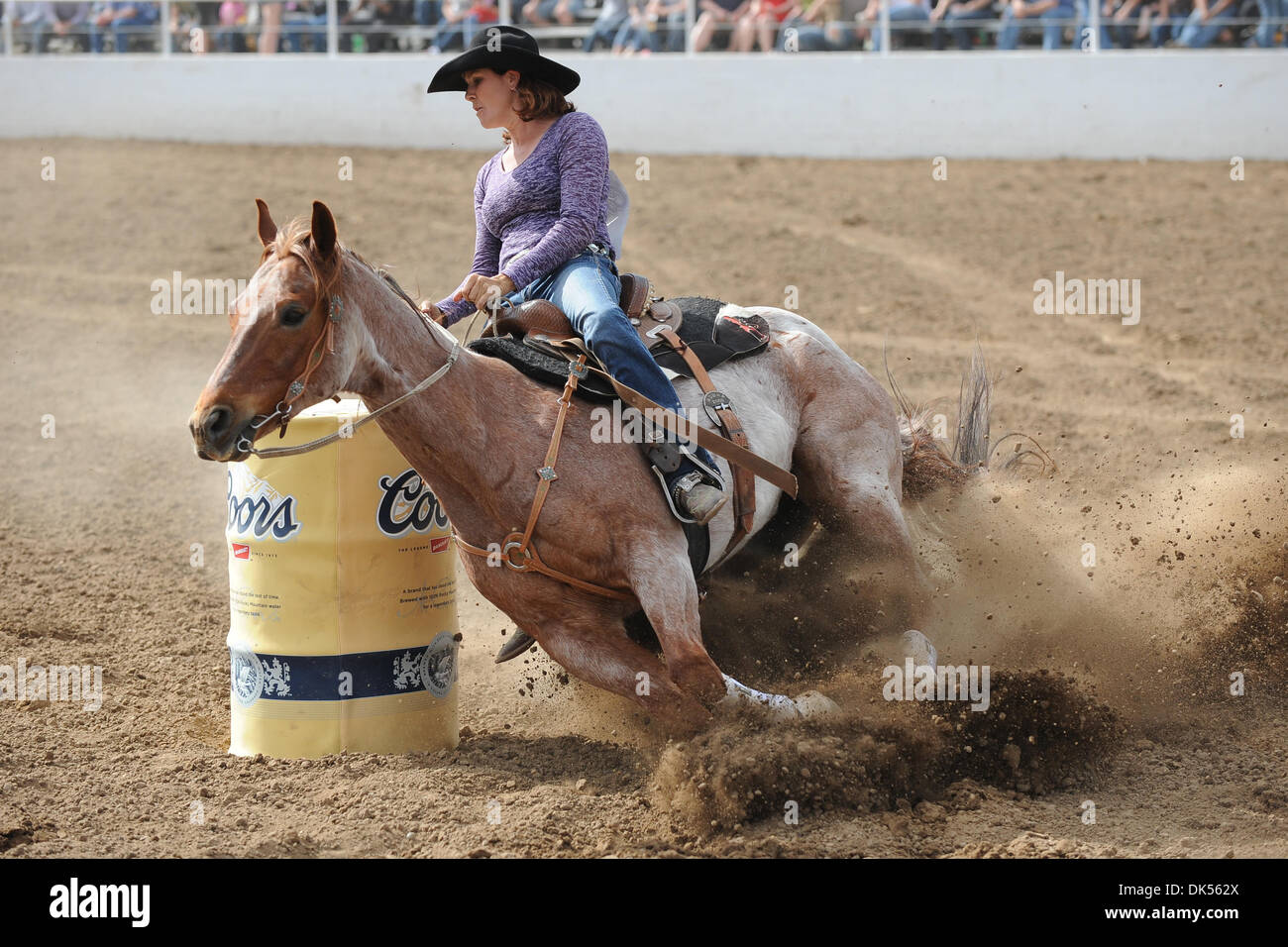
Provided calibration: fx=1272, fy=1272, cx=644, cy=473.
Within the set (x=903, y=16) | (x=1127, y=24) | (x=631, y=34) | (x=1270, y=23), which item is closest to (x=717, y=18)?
(x=631, y=34)

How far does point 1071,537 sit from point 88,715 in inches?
180

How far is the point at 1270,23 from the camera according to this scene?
14.3m

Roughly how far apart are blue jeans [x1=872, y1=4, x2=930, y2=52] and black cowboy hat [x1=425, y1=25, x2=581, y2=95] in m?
12.0

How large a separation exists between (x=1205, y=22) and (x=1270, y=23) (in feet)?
2.24

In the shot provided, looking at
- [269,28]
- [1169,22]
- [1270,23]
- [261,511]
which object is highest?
[269,28]

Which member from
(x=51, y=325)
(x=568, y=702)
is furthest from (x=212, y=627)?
(x=51, y=325)

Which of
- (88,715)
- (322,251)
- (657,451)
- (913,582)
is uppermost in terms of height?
(322,251)

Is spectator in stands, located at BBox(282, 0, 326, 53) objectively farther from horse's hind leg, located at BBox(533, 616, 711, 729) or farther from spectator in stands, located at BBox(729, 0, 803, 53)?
horse's hind leg, located at BBox(533, 616, 711, 729)

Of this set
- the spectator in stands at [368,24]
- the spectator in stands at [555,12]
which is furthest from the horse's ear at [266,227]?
the spectator in stands at [368,24]

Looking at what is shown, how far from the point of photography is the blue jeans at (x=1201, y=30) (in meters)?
14.6

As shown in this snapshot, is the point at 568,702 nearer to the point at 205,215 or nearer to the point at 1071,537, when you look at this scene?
the point at 1071,537

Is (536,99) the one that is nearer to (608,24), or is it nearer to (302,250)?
(302,250)

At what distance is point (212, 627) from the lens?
660cm

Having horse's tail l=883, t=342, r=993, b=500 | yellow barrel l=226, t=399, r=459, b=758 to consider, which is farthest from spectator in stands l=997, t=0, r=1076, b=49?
yellow barrel l=226, t=399, r=459, b=758
